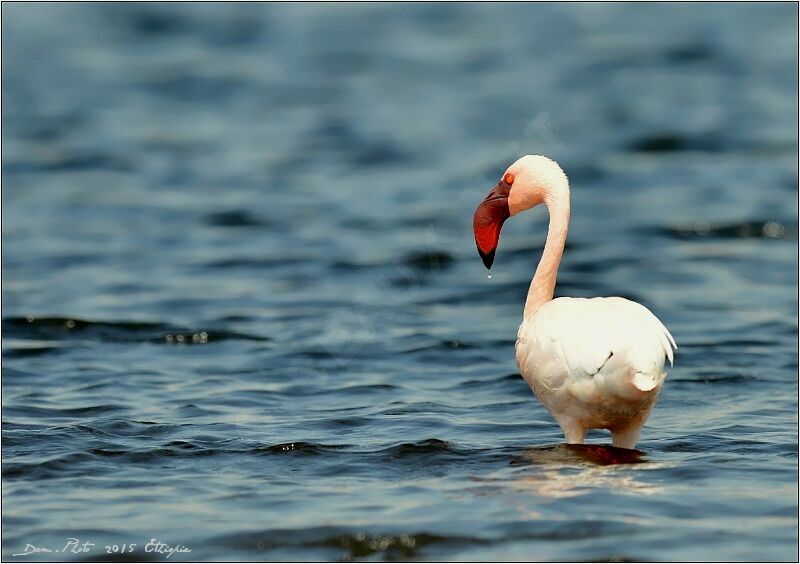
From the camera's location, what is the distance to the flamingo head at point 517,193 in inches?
341

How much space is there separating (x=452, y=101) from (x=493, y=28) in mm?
5368

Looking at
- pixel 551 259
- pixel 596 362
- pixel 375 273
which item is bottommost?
pixel 596 362

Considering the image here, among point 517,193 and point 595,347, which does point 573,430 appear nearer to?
point 595,347

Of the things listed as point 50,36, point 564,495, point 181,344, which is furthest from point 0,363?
point 50,36

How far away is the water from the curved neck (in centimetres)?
92

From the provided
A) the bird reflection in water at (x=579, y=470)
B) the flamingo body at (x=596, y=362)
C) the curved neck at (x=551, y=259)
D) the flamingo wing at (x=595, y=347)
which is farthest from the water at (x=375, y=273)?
the curved neck at (x=551, y=259)

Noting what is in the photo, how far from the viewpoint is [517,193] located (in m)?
8.73

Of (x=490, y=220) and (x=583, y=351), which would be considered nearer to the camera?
(x=583, y=351)

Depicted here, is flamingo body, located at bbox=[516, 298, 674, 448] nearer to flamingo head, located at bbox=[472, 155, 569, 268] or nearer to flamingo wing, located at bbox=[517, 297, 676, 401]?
flamingo wing, located at bbox=[517, 297, 676, 401]

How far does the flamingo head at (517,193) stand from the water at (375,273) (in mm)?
1303

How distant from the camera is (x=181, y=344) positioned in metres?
12.1

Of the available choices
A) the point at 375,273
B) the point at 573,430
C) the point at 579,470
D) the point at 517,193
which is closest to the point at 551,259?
the point at 517,193

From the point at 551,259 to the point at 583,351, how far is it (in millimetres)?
1098

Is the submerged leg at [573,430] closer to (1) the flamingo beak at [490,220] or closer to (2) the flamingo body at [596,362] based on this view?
(2) the flamingo body at [596,362]
